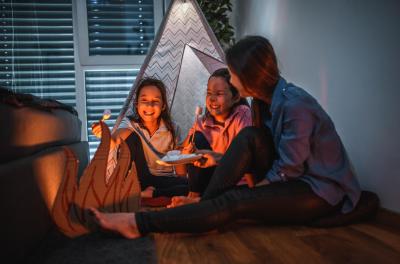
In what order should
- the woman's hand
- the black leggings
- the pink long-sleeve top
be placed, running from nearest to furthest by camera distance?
the black leggings, the woman's hand, the pink long-sleeve top

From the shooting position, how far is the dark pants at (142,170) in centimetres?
159

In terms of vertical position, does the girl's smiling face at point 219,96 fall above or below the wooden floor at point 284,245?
above

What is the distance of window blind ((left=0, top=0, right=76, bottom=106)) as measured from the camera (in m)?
2.65

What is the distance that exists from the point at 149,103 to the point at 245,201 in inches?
35.0

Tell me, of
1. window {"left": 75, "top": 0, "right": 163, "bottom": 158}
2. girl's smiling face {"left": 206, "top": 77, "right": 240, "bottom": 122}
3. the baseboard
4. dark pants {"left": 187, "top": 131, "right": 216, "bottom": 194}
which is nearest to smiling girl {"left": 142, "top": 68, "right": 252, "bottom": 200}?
girl's smiling face {"left": 206, "top": 77, "right": 240, "bottom": 122}

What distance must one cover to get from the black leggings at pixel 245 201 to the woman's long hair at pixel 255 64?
143 mm

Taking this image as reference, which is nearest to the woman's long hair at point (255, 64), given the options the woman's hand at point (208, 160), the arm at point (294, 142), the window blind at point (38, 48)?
the arm at point (294, 142)

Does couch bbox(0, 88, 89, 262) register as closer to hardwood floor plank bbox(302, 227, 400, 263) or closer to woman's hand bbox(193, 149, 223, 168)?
woman's hand bbox(193, 149, 223, 168)

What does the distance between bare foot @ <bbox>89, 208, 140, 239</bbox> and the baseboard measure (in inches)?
32.0

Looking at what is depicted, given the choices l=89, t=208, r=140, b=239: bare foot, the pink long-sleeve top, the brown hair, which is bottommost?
l=89, t=208, r=140, b=239: bare foot

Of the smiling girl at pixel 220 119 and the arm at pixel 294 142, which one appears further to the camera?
the smiling girl at pixel 220 119

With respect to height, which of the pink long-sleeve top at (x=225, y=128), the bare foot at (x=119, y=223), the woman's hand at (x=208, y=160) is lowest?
Answer: the bare foot at (x=119, y=223)

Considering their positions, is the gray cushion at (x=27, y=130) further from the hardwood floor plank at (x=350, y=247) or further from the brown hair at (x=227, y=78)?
the hardwood floor plank at (x=350, y=247)

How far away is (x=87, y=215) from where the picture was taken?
93 centimetres
